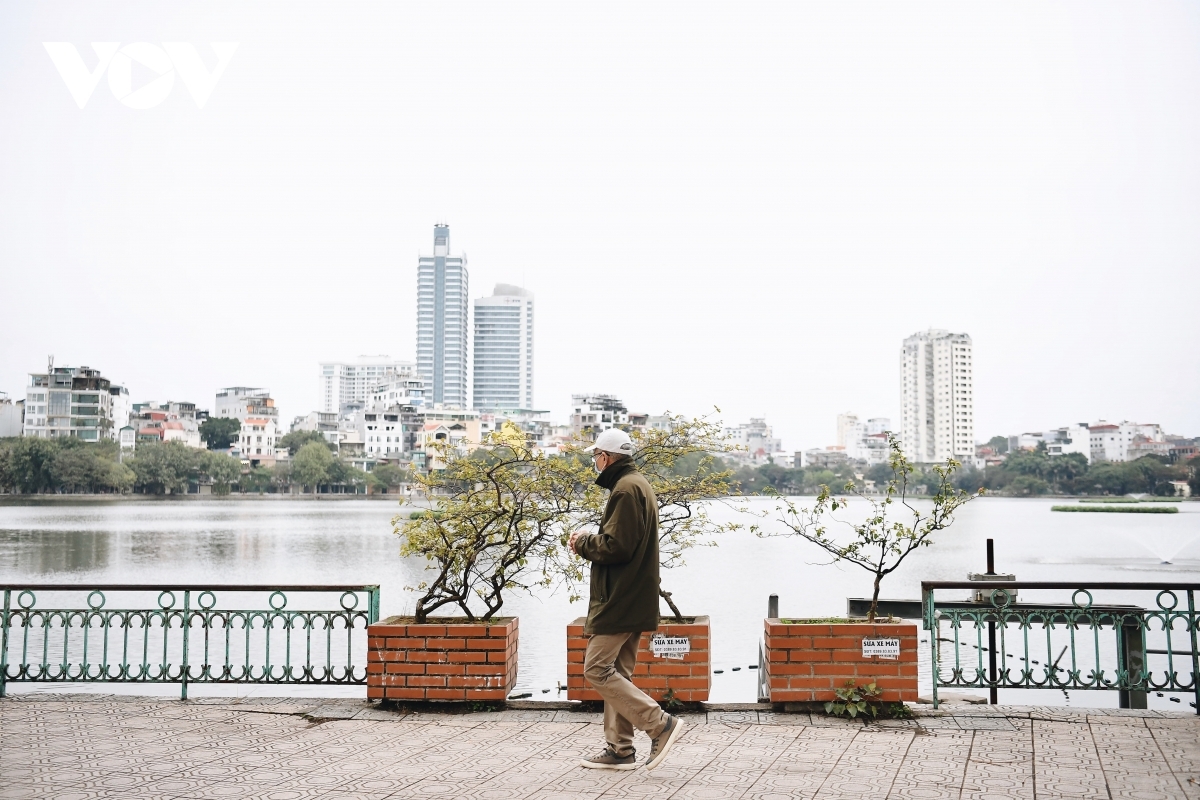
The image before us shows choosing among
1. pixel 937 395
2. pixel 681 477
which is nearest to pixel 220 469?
pixel 681 477

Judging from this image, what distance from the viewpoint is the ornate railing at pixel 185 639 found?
778 centimetres

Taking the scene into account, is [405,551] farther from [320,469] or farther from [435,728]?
[320,469]

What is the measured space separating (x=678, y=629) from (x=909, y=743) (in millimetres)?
1707

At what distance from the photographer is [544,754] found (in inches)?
237

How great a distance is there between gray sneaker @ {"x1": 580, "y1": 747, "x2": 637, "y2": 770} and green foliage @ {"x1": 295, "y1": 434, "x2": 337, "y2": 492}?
4808 inches

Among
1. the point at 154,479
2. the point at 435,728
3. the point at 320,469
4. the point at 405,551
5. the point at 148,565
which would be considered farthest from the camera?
the point at 320,469

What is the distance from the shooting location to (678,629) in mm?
7105

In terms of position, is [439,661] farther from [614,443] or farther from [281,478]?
[281,478]

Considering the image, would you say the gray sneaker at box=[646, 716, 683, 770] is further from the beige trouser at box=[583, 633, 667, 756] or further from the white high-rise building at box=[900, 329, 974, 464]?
the white high-rise building at box=[900, 329, 974, 464]

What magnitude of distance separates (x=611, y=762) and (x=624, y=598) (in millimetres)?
992

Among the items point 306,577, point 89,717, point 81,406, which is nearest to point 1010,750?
point 89,717

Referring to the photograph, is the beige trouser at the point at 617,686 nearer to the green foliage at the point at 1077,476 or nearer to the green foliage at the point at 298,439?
the green foliage at the point at 1077,476

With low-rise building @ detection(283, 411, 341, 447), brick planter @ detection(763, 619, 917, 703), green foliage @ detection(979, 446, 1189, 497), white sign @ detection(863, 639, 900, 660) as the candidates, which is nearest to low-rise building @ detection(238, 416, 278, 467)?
low-rise building @ detection(283, 411, 341, 447)

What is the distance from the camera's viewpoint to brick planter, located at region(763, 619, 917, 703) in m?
6.95
